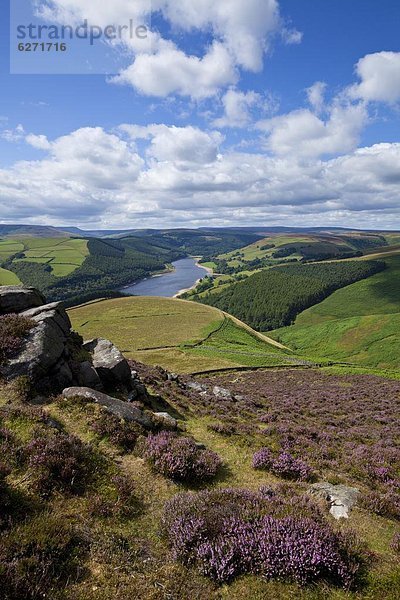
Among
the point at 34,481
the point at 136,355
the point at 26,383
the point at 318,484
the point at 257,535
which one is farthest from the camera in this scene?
the point at 136,355

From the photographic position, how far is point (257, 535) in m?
6.76

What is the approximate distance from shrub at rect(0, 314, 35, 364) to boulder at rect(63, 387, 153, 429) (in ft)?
10.5

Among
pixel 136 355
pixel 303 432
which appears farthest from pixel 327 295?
pixel 303 432

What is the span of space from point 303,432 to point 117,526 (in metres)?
12.6

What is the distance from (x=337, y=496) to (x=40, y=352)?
13159 millimetres

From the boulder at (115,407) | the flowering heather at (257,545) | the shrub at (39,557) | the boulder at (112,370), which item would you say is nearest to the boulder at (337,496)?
the flowering heather at (257,545)

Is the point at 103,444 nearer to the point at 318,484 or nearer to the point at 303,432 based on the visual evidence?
the point at 318,484

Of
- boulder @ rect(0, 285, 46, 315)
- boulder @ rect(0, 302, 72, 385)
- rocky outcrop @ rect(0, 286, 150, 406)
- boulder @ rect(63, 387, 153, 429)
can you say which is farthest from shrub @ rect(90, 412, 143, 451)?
boulder @ rect(0, 285, 46, 315)

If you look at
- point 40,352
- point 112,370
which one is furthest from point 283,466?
point 40,352

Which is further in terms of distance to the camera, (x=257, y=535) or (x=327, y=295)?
(x=327, y=295)

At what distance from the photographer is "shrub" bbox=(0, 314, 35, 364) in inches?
565

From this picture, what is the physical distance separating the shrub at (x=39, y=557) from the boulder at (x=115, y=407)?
5689 mm

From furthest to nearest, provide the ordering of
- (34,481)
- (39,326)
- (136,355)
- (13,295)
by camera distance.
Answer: (136,355)
(13,295)
(39,326)
(34,481)

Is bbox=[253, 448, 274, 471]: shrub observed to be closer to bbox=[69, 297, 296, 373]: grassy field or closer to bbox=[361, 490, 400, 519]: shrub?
bbox=[361, 490, 400, 519]: shrub
